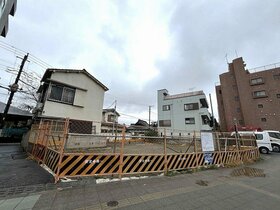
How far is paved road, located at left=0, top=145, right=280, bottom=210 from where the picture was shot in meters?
3.43

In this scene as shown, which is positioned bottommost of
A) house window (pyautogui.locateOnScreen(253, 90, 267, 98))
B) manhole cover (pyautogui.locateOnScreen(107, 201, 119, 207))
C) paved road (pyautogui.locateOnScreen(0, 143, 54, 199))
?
manhole cover (pyautogui.locateOnScreen(107, 201, 119, 207))

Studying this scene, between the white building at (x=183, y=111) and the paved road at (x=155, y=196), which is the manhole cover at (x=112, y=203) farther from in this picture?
the white building at (x=183, y=111)

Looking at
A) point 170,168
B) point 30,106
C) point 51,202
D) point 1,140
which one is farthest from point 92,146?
point 30,106

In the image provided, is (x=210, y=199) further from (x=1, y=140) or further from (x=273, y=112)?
(x=273, y=112)

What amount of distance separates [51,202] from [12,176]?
10.2ft

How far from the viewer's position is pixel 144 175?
5.83m

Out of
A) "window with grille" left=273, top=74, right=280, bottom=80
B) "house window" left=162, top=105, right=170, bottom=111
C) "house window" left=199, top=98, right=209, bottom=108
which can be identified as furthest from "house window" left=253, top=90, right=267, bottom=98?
"house window" left=162, top=105, right=170, bottom=111

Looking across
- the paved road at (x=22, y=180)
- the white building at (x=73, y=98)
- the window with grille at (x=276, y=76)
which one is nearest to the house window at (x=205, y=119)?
the window with grille at (x=276, y=76)

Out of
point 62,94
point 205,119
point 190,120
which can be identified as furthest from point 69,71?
point 205,119

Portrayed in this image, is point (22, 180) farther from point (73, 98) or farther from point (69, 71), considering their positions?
point (69, 71)

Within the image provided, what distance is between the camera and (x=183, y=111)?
29016 mm

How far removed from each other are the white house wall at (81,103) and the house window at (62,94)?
1.20 ft

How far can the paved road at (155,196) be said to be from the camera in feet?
11.2

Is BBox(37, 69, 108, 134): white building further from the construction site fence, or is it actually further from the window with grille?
the window with grille
